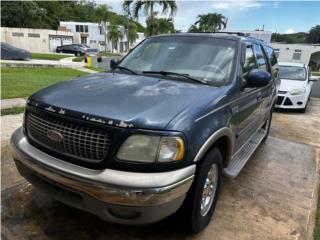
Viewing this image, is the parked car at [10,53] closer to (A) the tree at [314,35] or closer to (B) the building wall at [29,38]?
(B) the building wall at [29,38]

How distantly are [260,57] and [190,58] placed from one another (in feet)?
5.50

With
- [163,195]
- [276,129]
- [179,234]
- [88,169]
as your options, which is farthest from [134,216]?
[276,129]

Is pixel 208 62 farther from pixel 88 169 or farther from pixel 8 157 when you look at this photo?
pixel 8 157

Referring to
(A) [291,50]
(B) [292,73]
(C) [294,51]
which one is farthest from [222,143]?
(C) [294,51]

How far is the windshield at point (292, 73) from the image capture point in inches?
378

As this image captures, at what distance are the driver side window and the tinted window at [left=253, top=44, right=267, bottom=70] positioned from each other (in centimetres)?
23

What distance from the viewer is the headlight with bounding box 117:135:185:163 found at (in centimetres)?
202

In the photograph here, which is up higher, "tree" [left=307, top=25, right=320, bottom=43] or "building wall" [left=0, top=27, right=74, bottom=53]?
"tree" [left=307, top=25, right=320, bottom=43]

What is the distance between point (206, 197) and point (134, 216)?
0.95 meters

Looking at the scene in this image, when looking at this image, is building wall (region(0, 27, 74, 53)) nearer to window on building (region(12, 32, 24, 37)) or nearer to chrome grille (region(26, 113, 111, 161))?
window on building (region(12, 32, 24, 37))

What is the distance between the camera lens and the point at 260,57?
437cm

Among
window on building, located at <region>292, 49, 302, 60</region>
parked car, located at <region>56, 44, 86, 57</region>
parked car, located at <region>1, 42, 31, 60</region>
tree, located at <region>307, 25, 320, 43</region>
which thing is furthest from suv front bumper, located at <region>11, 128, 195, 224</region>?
tree, located at <region>307, 25, 320, 43</region>

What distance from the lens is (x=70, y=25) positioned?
5531cm

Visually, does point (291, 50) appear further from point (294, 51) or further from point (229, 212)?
point (229, 212)
